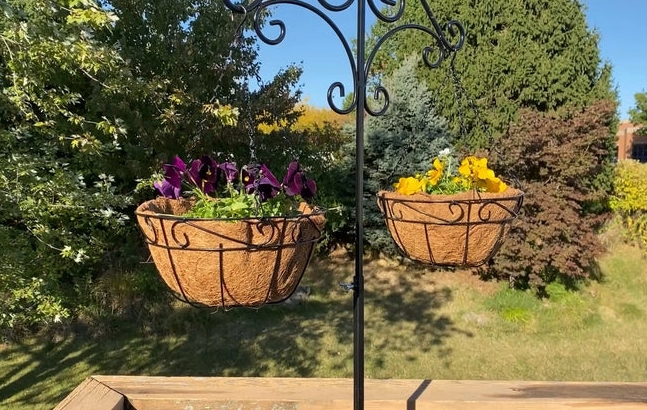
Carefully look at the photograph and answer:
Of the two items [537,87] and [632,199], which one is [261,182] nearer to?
[537,87]

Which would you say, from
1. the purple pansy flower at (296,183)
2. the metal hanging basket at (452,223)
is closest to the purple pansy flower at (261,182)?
the purple pansy flower at (296,183)

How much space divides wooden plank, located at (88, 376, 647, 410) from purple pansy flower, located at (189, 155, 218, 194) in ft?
2.12

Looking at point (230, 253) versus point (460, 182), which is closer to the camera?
point (230, 253)

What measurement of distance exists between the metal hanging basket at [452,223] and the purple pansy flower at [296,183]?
292 mm

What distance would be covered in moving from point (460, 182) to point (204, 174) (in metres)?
0.80

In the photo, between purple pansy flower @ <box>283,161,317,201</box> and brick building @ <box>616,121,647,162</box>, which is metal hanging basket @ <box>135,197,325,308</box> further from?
brick building @ <box>616,121,647,162</box>

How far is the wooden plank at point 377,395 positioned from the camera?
1.44m

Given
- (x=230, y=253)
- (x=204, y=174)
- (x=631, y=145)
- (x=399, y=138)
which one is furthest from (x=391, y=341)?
(x=631, y=145)

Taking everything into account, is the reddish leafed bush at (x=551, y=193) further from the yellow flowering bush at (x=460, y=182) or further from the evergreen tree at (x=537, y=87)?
the yellow flowering bush at (x=460, y=182)

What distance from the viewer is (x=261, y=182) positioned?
3.68 ft

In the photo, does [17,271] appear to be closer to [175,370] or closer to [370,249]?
[175,370]

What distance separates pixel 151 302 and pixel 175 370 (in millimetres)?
1210

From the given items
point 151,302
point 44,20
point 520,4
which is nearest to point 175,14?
point 44,20

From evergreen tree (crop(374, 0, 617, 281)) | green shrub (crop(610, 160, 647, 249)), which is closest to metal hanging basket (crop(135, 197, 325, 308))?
evergreen tree (crop(374, 0, 617, 281))
